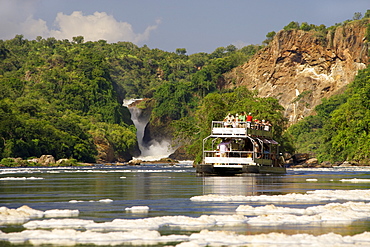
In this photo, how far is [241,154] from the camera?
72.6 metres

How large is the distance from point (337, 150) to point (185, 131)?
141ft

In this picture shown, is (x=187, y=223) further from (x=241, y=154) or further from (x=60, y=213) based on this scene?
(x=241, y=154)

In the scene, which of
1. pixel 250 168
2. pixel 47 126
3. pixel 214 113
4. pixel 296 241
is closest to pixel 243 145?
pixel 250 168

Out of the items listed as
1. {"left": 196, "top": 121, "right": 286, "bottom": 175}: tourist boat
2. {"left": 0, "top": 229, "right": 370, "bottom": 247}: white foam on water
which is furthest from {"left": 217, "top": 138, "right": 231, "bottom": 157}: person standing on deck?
{"left": 0, "top": 229, "right": 370, "bottom": 247}: white foam on water

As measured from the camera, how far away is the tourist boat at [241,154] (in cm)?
6738

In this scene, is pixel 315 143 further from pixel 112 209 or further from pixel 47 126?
pixel 112 209

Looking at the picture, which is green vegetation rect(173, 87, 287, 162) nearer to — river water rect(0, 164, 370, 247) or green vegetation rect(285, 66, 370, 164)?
green vegetation rect(285, 66, 370, 164)

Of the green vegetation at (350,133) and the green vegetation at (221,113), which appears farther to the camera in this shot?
the green vegetation at (350,133)

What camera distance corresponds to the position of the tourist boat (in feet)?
221

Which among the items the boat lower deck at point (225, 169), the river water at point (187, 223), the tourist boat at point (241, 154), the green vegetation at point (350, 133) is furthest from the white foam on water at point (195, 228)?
the green vegetation at point (350, 133)

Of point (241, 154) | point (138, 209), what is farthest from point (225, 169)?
point (138, 209)

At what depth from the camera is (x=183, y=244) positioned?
60.8 ft

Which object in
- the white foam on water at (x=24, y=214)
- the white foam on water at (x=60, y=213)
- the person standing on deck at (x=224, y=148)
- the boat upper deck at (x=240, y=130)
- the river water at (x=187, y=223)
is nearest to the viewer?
the river water at (x=187, y=223)

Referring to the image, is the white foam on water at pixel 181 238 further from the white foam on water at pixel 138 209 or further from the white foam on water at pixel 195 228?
the white foam on water at pixel 138 209
